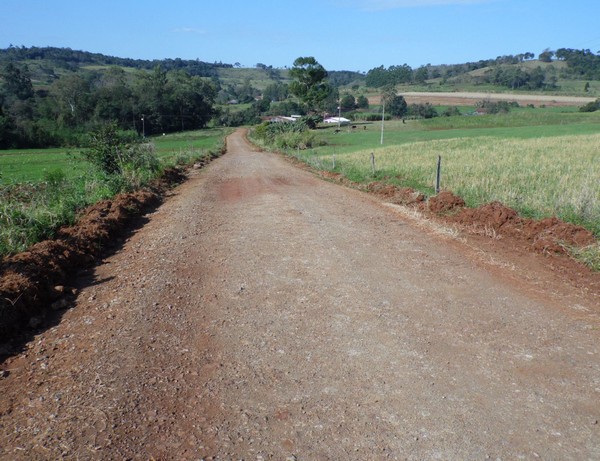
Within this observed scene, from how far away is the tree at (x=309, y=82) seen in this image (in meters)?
90.5

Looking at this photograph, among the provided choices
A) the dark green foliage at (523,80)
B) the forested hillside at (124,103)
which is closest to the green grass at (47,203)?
the forested hillside at (124,103)

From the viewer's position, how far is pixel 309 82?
91688 millimetres

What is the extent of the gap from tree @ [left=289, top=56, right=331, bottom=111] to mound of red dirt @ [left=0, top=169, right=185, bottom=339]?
3254 inches

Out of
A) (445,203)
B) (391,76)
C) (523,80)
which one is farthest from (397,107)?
(445,203)

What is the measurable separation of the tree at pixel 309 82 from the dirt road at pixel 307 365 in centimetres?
8661

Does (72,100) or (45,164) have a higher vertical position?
(72,100)

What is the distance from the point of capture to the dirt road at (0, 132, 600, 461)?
3664mm

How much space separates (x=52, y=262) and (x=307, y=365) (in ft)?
14.8

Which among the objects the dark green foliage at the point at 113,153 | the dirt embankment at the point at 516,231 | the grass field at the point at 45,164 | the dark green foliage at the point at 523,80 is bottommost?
the grass field at the point at 45,164

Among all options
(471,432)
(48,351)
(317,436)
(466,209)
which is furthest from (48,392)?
(466,209)

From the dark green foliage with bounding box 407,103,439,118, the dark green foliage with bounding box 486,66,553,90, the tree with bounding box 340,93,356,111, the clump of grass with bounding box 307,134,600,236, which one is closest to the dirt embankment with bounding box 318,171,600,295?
the clump of grass with bounding box 307,134,600,236

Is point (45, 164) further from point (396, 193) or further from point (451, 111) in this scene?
point (451, 111)

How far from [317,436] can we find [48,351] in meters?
3.10

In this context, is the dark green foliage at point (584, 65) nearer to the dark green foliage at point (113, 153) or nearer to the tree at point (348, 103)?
the tree at point (348, 103)
